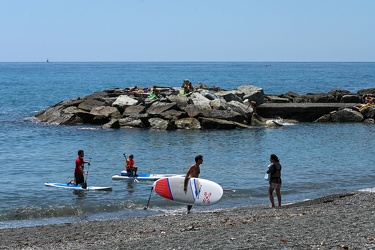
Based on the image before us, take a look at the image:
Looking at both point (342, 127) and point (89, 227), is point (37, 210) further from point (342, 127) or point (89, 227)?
point (342, 127)

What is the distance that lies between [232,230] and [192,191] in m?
5.02

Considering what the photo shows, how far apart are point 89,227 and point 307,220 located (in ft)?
18.7

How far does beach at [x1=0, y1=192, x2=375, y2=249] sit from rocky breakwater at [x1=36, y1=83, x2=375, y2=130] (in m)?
18.8

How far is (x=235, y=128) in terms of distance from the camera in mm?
37125

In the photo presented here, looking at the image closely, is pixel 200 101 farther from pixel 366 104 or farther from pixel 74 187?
pixel 74 187

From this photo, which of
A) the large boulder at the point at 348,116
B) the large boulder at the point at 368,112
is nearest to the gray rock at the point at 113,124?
the large boulder at the point at 348,116

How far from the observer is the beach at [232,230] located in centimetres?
1131

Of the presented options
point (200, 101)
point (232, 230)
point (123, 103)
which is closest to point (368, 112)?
point (200, 101)

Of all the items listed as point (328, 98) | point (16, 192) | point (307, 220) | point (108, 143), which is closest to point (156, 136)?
point (108, 143)

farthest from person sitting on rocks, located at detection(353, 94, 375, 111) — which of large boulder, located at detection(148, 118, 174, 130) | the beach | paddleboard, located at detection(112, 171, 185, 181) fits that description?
the beach

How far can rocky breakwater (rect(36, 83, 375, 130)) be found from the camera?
3725cm

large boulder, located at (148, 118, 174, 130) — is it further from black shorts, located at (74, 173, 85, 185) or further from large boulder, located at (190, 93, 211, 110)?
black shorts, located at (74, 173, 85, 185)

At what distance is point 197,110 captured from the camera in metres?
37.6

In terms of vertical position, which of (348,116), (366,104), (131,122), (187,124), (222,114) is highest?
(366,104)
